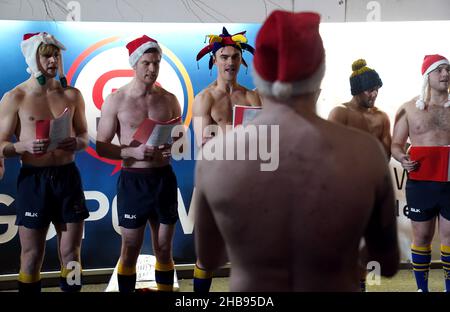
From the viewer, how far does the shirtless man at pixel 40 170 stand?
3221 mm

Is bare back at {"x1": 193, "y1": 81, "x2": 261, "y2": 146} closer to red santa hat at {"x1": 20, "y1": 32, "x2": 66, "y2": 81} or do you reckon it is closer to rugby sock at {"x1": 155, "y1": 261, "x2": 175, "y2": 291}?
rugby sock at {"x1": 155, "y1": 261, "x2": 175, "y2": 291}

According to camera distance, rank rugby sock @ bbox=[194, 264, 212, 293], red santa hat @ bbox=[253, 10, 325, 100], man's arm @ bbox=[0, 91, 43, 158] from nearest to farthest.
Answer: red santa hat @ bbox=[253, 10, 325, 100]
man's arm @ bbox=[0, 91, 43, 158]
rugby sock @ bbox=[194, 264, 212, 293]

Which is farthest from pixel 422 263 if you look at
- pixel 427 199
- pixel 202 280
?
pixel 202 280

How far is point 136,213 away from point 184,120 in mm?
1182

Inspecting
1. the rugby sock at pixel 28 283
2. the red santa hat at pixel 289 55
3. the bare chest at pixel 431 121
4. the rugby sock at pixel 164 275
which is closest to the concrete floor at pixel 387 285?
the rugby sock at pixel 164 275

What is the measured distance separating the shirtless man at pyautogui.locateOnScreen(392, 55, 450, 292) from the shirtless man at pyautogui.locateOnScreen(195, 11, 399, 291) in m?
2.48

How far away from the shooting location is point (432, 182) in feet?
12.2

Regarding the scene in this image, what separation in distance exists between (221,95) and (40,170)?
145 centimetres

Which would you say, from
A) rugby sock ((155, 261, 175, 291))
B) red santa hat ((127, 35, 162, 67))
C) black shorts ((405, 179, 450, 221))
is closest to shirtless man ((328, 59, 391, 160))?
black shorts ((405, 179, 450, 221))

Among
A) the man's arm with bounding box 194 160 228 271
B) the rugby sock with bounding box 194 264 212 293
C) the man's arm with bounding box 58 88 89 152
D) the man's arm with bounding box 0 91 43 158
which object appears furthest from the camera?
the rugby sock with bounding box 194 264 212 293

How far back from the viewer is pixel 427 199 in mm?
3705

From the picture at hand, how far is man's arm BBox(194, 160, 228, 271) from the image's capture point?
1446mm
